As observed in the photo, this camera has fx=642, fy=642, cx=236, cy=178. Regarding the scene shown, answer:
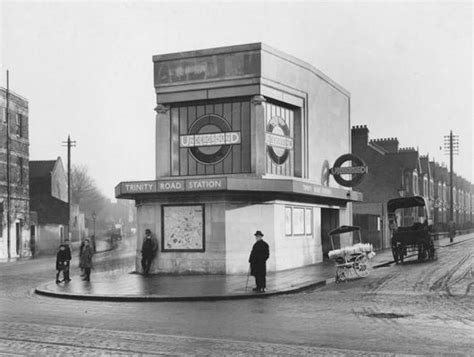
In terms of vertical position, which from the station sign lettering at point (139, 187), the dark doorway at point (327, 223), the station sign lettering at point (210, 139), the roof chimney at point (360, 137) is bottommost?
the dark doorway at point (327, 223)

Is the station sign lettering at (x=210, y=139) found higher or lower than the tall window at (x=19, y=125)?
lower

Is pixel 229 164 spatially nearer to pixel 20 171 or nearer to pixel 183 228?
pixel 183 228

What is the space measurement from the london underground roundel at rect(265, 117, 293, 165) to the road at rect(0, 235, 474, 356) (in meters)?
8.54

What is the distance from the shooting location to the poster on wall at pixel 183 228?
2380 centimetres

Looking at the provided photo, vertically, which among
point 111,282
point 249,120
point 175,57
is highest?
point 175,57

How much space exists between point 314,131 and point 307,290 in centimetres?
1203

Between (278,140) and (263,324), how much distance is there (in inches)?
600

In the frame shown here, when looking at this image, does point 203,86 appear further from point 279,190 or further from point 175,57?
point 279,190

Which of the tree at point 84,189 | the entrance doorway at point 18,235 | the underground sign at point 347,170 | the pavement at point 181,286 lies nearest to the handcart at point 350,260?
the pavement at point 181,286

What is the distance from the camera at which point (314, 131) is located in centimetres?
2898

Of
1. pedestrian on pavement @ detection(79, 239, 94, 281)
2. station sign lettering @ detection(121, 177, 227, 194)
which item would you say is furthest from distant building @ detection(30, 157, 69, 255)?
pedestrian on pavement @ detection(79, 239, 94, 281)

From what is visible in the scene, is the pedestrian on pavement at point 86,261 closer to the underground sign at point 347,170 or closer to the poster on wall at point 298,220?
the poster on wall at point 298,220

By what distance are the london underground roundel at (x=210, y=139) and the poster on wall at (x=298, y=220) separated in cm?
398

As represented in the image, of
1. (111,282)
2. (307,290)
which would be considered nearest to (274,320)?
(307,290)
